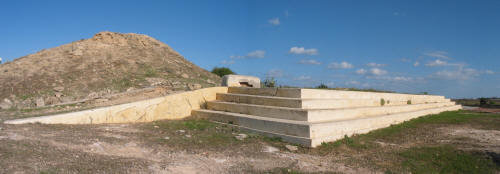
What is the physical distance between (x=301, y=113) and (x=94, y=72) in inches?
387

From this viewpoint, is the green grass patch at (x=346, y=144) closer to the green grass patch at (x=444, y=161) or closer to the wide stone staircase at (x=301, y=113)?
the wide stone staircase at (x=301, y=113)

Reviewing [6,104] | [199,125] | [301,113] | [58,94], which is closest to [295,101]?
[301,113]

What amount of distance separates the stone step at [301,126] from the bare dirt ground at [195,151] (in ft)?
0.61

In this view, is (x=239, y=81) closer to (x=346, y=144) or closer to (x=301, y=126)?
(x=301, y=126)

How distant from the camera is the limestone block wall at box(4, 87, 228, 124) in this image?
214 inches

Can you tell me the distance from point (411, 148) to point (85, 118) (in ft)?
20.1

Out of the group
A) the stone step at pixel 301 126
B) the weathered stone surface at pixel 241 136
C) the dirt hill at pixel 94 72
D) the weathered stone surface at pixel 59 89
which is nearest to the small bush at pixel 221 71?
the dirt hill at pixel 94 72

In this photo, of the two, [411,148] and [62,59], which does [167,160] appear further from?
[62,59]

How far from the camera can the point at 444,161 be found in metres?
4.29

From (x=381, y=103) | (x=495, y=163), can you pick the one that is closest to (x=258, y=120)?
(x=495, y=163)

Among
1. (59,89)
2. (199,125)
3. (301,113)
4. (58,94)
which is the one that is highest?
(59,89)

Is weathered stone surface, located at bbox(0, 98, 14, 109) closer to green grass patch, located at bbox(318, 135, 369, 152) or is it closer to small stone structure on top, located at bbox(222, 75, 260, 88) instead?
small stone structure on top, located at bbox(222, 75, 260, 88)

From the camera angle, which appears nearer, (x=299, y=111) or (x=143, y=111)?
(x=299, y=111)

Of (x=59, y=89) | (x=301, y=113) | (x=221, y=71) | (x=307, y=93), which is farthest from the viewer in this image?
(x=221, y=71)
